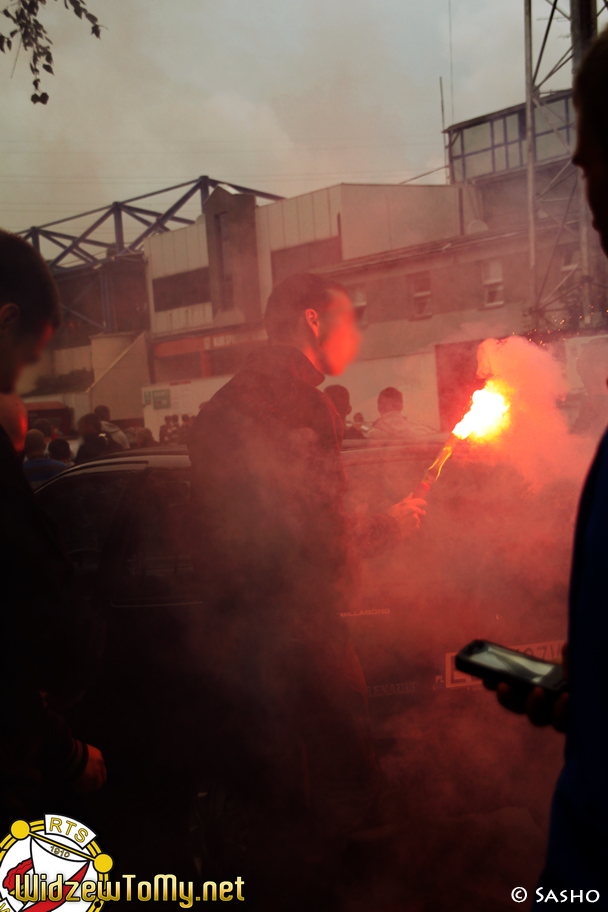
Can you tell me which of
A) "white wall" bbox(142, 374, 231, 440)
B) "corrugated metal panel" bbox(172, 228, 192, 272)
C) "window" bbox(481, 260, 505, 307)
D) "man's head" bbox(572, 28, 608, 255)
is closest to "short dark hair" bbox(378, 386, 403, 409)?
"man's head" bbox(572, 28, 608, 255)

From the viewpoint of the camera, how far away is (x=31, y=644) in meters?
1.44

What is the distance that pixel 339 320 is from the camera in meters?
2.50

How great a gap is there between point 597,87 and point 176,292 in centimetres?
1642

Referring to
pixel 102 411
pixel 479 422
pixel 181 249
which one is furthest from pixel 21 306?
pixel 181 249

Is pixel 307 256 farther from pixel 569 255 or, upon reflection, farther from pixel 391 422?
pixel 391 422

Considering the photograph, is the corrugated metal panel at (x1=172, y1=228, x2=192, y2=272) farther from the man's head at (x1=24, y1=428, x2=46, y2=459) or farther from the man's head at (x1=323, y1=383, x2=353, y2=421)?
the man's head at (x1=323, y1=383, x2=353, y2=421)

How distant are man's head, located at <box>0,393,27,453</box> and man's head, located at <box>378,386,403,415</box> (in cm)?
285

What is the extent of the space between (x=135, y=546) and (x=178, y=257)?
40.1 ft

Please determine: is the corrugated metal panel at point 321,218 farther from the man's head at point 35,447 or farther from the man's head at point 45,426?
the man's head at point 35,447

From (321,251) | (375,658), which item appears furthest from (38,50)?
(321,251)

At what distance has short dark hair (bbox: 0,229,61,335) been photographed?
5.09 feet

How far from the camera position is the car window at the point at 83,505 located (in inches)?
113

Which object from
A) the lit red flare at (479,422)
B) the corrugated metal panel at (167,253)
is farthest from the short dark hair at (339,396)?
the corrugated metal panel at (167,253)

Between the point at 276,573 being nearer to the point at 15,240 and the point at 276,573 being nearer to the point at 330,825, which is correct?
the point at 330,825
